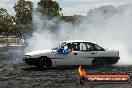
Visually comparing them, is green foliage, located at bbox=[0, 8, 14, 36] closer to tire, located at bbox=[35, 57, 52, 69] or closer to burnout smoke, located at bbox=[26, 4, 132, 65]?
burnout smoke, located at bbox=[26, 4, 132, 65]

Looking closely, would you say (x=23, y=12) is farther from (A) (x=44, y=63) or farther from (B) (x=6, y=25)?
(A) (x=44, y=63)

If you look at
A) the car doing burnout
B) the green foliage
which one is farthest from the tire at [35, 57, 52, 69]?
the green foliage

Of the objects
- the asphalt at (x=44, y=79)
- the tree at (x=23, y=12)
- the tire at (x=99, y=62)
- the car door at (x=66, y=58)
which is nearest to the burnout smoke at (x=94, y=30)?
the tire at (x=99, y=62)

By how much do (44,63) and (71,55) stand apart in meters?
1.36

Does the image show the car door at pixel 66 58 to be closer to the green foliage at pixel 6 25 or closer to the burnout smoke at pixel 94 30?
the burnout smoke at pixel 94 30

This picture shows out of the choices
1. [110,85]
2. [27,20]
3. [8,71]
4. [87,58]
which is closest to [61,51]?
[87,58]

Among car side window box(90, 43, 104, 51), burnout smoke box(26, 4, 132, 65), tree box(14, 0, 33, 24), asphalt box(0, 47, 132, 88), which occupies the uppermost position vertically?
tree box(14, 0, 33, 24)

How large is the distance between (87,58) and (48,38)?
2048 centimetres

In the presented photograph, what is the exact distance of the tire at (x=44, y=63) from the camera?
17.2 meters

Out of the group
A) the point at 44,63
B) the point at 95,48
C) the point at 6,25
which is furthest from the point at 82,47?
the point at 6,25

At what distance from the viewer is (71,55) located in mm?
17234

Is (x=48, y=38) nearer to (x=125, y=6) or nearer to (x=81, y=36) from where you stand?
(x=81, y=36)

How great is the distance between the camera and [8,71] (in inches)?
663

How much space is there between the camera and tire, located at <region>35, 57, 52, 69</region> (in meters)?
17.2
